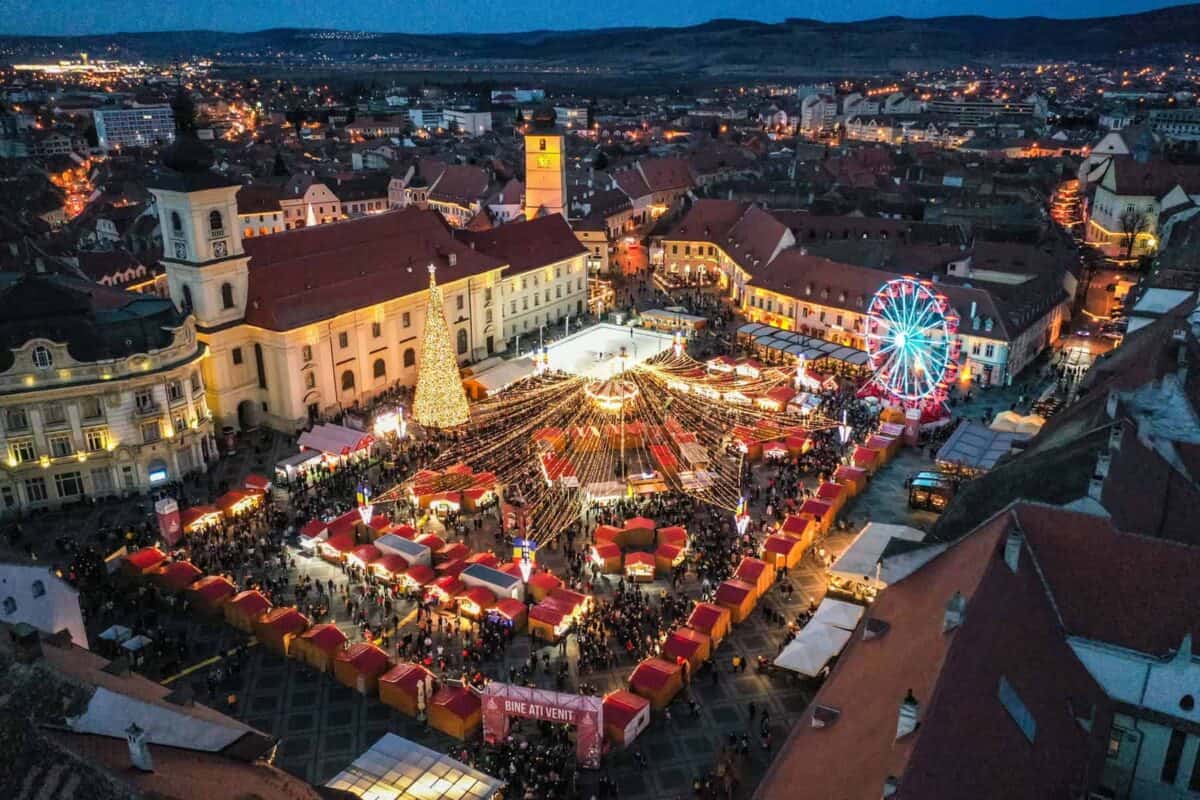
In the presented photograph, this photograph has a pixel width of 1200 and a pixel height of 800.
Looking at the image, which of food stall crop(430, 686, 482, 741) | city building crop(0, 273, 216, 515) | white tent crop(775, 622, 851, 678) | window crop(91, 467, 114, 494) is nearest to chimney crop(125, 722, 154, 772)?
food stall crop(430, 686, 482, 741)

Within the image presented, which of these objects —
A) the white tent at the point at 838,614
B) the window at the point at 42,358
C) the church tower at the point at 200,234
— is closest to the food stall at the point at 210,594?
the window at the point at 42,358

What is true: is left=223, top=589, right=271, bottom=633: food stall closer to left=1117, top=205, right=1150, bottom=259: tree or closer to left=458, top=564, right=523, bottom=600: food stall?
left=458, top=564, right=523, bottom=600: food stall

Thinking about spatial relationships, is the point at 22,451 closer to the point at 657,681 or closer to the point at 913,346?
the point at 657,681

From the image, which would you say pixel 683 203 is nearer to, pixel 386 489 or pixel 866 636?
pixel 386 489

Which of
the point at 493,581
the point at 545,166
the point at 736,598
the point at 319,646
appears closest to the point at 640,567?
the point at 736,598

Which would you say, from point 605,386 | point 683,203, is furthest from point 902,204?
point 605,386

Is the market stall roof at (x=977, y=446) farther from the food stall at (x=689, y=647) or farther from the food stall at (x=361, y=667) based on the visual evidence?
the food stall at (x=361, y=667)
